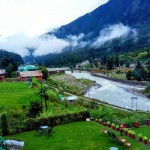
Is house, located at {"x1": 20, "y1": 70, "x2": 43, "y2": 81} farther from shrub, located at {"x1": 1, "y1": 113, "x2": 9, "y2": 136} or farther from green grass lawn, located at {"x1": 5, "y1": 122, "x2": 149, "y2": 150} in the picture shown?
shrub, located at {"x1": 1, "y1": 113, "x2": 9, "y2": 136}

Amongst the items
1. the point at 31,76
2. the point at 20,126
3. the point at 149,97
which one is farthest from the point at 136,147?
the point at 31,76

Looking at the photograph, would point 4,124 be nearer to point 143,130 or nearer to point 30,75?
point 143,130

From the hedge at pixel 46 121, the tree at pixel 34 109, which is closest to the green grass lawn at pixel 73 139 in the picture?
the hedge at pixel 46 121

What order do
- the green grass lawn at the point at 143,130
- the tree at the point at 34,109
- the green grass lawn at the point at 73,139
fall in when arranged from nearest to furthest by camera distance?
the green grass lawn at the point at 73,139 < the green grass lawn at the point at 143,130 < the tree at the point at 34,109

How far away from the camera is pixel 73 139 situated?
32062 mm

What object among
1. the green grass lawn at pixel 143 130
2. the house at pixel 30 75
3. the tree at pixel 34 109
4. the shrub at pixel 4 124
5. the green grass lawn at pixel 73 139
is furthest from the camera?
the house at pixel 30 75

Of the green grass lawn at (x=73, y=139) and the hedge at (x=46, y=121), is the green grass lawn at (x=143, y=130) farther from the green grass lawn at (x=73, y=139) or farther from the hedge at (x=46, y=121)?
the hedge at (x=46, y=121)

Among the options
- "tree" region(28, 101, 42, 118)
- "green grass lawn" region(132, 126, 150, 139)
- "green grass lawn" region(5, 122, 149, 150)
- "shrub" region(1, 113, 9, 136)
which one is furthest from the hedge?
"green grass lawn" region(132, 126, 150, 139)

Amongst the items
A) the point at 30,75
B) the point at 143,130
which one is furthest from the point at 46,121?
the point at 30,75

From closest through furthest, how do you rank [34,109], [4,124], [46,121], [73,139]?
[73,139] → [4,124] → [46,121] → [34,109]

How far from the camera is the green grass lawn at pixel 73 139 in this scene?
29580 mm

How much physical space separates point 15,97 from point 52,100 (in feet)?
27.6

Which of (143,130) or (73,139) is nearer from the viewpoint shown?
(73,139)

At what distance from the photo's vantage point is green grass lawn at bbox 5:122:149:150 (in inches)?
1165
